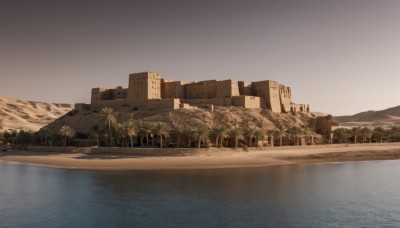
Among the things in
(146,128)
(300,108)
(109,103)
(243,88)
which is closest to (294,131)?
(243,88)

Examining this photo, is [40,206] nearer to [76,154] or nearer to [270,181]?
[270,181]

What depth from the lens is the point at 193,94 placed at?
85.0m

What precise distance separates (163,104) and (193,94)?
40.9 ft

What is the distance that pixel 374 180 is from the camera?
4278 cm

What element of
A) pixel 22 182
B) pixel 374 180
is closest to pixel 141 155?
pixel 22 182

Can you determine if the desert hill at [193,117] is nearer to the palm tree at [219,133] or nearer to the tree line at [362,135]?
the tree line at [362,135]

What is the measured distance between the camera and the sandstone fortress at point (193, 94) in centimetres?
7894

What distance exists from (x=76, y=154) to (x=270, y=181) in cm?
3131

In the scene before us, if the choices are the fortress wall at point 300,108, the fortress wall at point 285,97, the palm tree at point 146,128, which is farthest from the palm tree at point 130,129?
the fortress wall at point 300,108

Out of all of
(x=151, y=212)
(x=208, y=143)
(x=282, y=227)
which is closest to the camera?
(x=282, y=227)

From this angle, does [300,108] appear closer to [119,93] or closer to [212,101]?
[212,101]

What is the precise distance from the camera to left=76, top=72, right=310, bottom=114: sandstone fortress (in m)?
78.9

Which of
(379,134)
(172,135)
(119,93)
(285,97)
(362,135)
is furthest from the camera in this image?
(285,97)

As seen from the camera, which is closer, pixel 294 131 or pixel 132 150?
pixel 132 150
